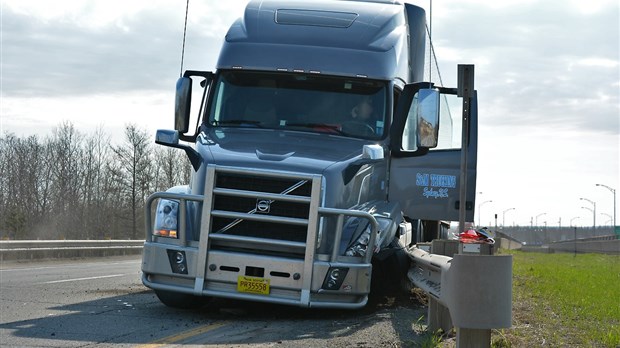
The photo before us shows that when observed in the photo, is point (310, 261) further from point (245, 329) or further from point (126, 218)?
point (126, 218)

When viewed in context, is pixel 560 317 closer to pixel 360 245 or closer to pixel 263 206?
pixel 360 245

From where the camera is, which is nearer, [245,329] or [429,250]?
[245,329]

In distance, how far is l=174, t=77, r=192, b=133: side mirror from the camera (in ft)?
39.4

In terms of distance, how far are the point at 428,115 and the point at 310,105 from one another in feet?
4.98

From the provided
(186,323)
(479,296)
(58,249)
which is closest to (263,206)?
(186,323)

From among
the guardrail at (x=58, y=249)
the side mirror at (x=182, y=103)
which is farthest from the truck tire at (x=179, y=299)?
the guardrail at (x=58, y=249)

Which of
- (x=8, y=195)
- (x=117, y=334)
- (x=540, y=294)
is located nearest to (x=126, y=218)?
(x=8, y=195)

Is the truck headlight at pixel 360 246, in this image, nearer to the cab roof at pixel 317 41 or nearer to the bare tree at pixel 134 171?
the cab roof at pixel 317 41

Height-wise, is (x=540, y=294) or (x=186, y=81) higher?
(x=186, y=81)

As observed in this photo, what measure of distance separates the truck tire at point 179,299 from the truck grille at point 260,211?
0.84m

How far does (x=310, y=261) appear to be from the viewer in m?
9.73

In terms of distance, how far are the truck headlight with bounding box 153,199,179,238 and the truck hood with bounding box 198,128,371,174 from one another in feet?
2.11

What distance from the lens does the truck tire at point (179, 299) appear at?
10414 millimetres

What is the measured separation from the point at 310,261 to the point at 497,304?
4.10 meters
